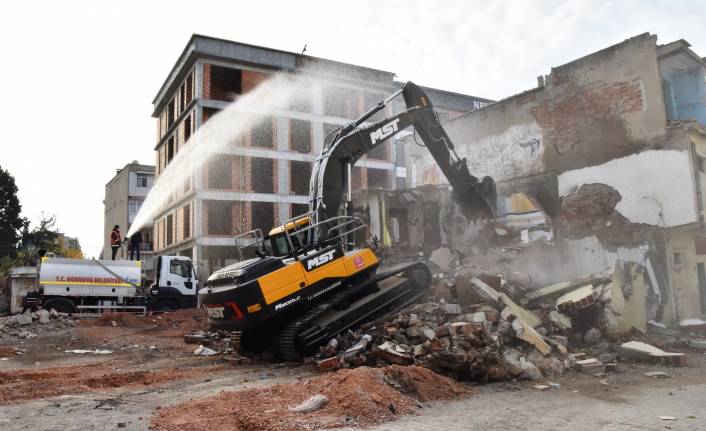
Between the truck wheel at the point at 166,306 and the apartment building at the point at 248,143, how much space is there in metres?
11.4

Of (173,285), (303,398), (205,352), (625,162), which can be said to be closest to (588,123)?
(625,162)

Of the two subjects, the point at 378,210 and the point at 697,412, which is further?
the point at 378,210

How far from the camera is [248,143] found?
3569cm

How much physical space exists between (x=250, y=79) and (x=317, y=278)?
29.6 metres

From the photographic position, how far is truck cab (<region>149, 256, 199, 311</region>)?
2030 centimetres

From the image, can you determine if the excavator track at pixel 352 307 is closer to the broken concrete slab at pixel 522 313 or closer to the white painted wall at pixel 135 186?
the broken concrete slab at pixel 522 313

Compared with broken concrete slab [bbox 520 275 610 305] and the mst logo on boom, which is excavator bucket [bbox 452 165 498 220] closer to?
broken concrete slab [bbox 520 275 610 305]

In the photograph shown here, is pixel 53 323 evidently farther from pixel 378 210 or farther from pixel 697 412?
pixel 697 412

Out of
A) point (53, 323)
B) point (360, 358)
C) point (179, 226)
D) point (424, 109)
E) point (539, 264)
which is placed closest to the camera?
point (360, 358)

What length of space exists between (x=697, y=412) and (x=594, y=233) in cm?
964

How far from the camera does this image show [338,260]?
32.3ft

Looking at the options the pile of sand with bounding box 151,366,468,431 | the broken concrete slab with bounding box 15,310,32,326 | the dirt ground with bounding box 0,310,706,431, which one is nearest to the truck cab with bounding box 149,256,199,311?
the broken concrete slab with bounding box 15,310,32,326

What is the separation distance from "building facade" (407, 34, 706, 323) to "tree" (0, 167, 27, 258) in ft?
138

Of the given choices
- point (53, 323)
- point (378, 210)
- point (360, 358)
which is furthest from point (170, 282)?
point (360, 358)
